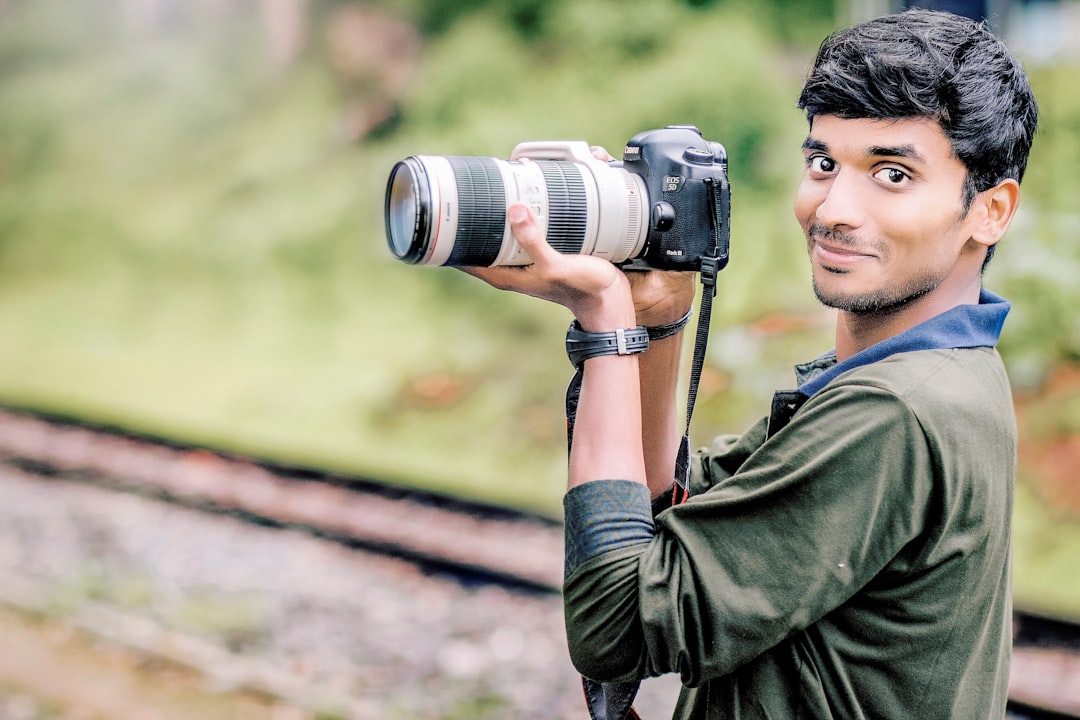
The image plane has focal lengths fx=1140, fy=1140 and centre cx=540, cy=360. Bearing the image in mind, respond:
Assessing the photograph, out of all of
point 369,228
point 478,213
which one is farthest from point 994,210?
point 369,228

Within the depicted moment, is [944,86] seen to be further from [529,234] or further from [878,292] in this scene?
[529,234]

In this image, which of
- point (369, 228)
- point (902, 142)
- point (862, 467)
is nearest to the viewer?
point (862, 467)

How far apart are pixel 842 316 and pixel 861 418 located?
0.92 ft

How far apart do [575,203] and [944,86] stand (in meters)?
0.44

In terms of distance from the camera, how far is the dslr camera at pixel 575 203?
135cm

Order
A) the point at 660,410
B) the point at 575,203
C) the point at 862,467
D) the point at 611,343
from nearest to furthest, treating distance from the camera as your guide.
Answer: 1. the point at 862,467
2. the point at 611,343
3. the point at 575,203
4. the point at 660,410

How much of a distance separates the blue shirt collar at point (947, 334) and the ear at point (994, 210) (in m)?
0.08

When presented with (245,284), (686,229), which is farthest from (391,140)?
(686,229)

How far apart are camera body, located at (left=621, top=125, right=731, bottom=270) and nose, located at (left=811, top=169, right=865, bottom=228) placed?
25cm

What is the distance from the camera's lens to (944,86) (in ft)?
3.82

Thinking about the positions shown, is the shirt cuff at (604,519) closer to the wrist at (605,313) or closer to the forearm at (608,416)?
the forearm at (608,416)

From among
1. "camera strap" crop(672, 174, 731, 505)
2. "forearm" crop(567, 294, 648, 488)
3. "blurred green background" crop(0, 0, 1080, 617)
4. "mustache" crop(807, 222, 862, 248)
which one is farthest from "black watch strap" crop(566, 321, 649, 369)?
"blurred green background" crop(0, 0, 1080, 617)

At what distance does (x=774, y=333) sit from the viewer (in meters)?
3.84

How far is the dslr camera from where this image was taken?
1353 millimetres
